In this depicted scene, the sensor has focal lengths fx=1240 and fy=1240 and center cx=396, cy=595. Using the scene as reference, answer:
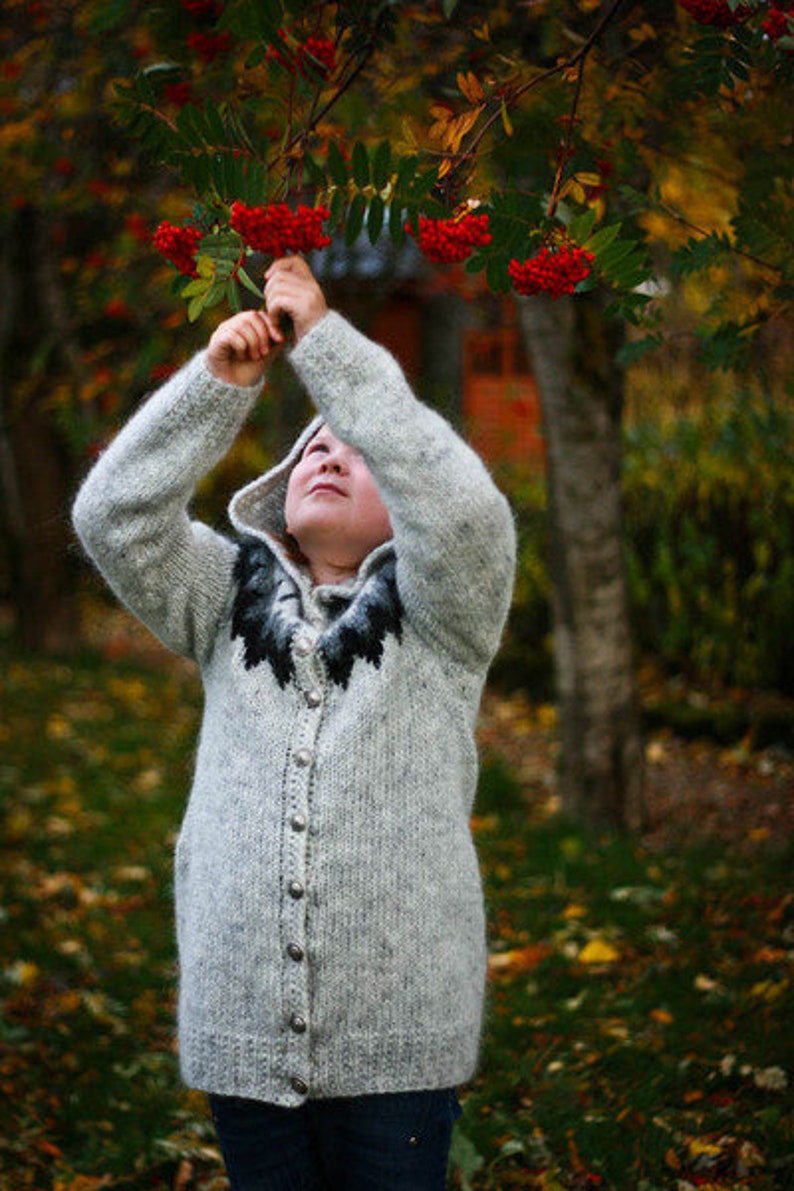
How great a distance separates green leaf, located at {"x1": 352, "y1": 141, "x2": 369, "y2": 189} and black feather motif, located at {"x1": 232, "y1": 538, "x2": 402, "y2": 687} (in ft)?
2.01

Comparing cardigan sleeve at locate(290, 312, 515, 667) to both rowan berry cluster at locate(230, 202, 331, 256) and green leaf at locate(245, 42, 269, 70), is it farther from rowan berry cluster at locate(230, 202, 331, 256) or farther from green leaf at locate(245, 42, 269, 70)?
green leaf at locate(245, 42, 269, 70)

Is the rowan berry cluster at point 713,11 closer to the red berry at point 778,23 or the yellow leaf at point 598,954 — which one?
the red berry at point 778,23

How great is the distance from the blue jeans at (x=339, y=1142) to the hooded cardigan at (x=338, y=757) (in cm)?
5

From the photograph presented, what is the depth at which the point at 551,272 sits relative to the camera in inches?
66.9

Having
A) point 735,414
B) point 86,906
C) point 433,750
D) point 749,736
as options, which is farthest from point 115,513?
point 735,414

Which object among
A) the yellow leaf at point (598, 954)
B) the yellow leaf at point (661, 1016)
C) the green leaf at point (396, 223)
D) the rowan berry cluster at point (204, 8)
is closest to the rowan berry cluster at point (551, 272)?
the green leaf at point (396, 223)

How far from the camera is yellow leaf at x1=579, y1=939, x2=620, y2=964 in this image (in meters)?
3.73

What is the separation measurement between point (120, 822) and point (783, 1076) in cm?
348

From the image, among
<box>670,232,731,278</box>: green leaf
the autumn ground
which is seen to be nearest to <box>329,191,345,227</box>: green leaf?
<box>670,232,731,278</box>: green leaf

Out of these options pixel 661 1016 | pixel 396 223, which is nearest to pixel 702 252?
pixel 396 223

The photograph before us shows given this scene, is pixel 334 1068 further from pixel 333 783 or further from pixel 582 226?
pixel 582 226

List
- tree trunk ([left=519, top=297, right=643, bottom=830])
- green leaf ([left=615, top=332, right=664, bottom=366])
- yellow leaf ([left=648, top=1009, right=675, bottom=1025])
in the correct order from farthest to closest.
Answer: tree trunk ([left=519, top=297, right=643, bottom=830]) < yellow leaf ([left=648, top=1009, right=675, bottom=1025]) < green leaf ([left=615, top=332, right=664, bottom=366])

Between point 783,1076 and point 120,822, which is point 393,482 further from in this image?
point 120,822

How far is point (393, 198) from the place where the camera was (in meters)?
1.79
